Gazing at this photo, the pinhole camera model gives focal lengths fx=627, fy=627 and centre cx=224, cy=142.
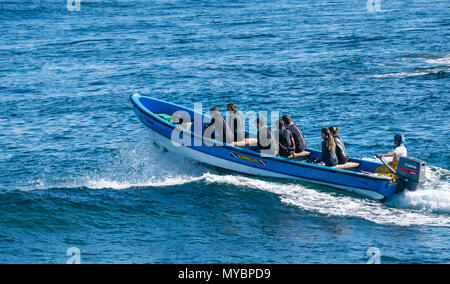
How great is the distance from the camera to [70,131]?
25.6 metres

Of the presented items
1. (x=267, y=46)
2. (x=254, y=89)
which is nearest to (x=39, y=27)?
(x=267, y=46)

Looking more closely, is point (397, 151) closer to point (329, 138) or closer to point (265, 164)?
point (329, 138)

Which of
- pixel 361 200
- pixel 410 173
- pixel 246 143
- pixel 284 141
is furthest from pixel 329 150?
pixel 246 143

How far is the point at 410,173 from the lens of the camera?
16.4m

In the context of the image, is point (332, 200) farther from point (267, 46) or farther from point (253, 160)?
point (267, 46)

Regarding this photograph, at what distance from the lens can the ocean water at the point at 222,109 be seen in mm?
15141

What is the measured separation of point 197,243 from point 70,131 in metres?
12.3

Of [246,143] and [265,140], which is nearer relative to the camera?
[265,140]

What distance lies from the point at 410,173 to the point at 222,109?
41.8ft

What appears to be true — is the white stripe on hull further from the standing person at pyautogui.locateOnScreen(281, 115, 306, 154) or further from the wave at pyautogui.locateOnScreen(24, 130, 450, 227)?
the standing person at pyautogui.locateOnScreen(281, 115, 306, 154)

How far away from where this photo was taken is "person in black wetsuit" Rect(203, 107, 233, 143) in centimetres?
1878

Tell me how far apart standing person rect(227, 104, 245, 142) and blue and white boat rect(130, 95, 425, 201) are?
1.21 ft

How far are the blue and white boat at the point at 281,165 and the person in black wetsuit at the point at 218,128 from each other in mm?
344
